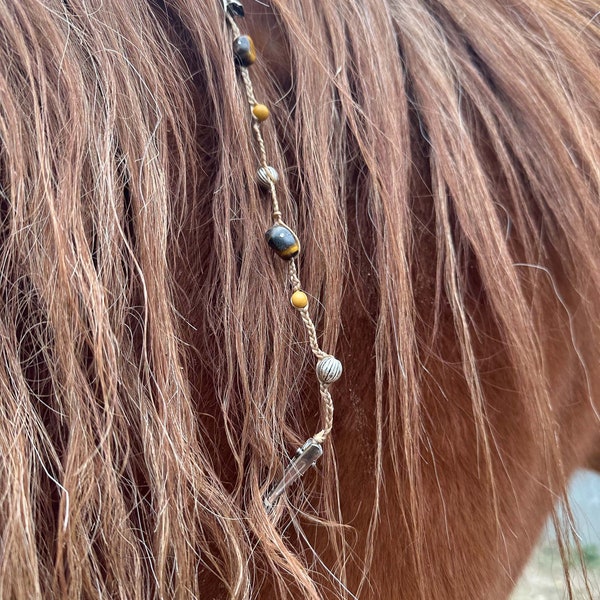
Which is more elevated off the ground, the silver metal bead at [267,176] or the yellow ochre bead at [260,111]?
the yellow ochre bead at [260,111]

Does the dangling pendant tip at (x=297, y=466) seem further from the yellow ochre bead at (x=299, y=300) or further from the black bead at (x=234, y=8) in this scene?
the black bead at (x=234, y=8)

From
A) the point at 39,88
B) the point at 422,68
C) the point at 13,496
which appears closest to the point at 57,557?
the point at 13,496

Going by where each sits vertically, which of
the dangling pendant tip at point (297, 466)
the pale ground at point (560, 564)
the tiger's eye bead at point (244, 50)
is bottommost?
the pale ground at point (560, 564)

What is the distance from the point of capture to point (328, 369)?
32 centimetres

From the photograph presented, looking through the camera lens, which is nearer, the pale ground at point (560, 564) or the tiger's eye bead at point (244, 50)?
the tiger's eye bead at point (244, 50)

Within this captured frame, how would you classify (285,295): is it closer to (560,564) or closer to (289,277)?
(289,277)

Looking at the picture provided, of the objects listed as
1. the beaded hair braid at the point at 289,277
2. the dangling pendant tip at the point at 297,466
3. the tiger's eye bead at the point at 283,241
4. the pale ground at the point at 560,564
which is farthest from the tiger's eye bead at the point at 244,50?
the pale ground at the point at 560,564

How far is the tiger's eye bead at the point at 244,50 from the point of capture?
348mm

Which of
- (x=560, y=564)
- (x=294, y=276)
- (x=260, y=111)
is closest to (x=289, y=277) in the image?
(x=294, y=276)

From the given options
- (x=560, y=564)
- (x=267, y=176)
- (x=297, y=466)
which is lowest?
(x=560, y=564)

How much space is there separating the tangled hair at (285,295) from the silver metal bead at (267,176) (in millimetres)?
11

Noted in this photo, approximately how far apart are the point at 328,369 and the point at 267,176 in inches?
5.1

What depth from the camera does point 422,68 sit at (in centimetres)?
39

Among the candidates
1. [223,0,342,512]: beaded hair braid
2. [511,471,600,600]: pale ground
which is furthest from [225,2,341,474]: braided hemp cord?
[511,471,600,600]: pale ground
